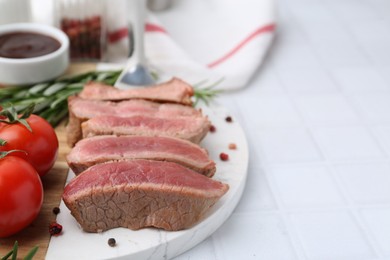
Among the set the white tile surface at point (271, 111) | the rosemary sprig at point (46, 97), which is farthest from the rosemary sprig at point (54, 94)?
the white tile surface at point (271, 111)

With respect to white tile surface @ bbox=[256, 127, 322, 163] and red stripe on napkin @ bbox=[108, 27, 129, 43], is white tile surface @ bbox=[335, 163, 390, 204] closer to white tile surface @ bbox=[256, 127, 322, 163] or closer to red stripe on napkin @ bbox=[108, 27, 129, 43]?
white tile surface @ bbox=[256, 127, 322, 163]

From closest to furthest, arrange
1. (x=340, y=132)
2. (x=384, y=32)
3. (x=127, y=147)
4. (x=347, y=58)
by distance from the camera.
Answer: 1. (x=127, y=147)
2. (x=340, y=132)
3. (x=347, y=58)
4. (x=384, y=32)

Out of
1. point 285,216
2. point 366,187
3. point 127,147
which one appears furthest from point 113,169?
point 366,187

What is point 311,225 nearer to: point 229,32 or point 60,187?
point 60,187

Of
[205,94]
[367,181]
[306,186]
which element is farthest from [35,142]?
[367,181]

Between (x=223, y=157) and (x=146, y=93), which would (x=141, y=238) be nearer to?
(x=223, y=157)

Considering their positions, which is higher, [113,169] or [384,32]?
[113,169]

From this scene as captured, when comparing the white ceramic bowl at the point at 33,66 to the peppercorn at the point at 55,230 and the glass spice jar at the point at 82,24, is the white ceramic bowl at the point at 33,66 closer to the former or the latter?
the glass spice jar at the point at 82,24
